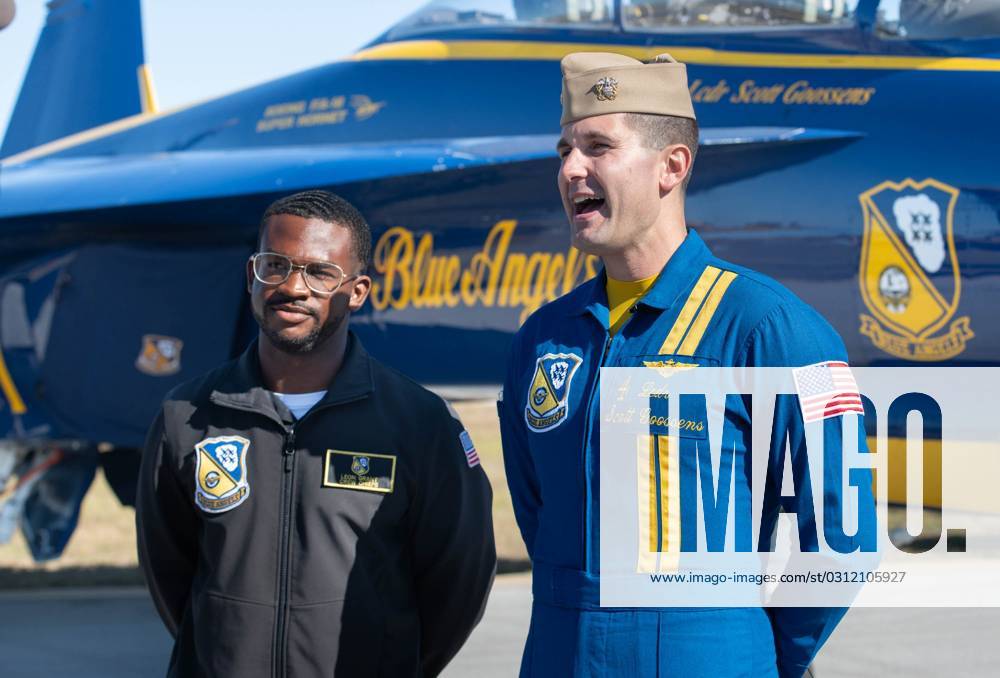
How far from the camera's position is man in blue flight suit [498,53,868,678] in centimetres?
189

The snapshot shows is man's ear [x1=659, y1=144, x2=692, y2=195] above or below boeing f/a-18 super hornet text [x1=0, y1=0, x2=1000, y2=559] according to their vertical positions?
above

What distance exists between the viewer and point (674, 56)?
6.04 m

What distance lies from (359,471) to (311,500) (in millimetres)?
115

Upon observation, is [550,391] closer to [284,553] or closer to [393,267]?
[284,553]

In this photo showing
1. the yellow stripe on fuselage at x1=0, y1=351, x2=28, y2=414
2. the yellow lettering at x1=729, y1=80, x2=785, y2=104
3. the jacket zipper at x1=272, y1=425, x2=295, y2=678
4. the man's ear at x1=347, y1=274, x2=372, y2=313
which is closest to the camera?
the jacket zipper at x1=272, y1=425, x2=295, y2=678

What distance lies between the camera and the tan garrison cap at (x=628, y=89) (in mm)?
2043

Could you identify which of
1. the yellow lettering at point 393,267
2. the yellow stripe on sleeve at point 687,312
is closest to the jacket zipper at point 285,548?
the yellow stripe on sleeve at point 687,312

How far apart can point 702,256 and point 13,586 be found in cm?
660

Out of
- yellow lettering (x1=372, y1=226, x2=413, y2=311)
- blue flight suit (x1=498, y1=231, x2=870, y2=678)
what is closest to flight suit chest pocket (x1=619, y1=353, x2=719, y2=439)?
blue flight suit (x1=498, y1=231, x2=870, y2=678)

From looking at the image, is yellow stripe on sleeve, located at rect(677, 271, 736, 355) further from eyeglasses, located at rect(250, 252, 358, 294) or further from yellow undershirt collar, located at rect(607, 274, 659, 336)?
eyeglasses, located at rect(250, 252, 358, 294)

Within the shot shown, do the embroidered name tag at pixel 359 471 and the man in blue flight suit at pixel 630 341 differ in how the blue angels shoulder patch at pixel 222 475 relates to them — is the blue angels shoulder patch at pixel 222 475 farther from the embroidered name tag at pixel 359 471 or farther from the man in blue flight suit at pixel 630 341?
the man in blue flight suit at pixel 630 341

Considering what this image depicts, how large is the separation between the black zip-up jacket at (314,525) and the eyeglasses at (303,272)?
16cm

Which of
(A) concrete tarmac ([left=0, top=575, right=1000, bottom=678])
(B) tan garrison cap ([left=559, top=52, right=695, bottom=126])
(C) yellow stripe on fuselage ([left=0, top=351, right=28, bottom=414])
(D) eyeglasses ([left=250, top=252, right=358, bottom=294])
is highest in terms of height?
(B) tan garrison cap ([left=559, top=52, right=695, bottom=126])

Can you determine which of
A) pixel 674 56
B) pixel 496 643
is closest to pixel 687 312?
pixel 496 643
